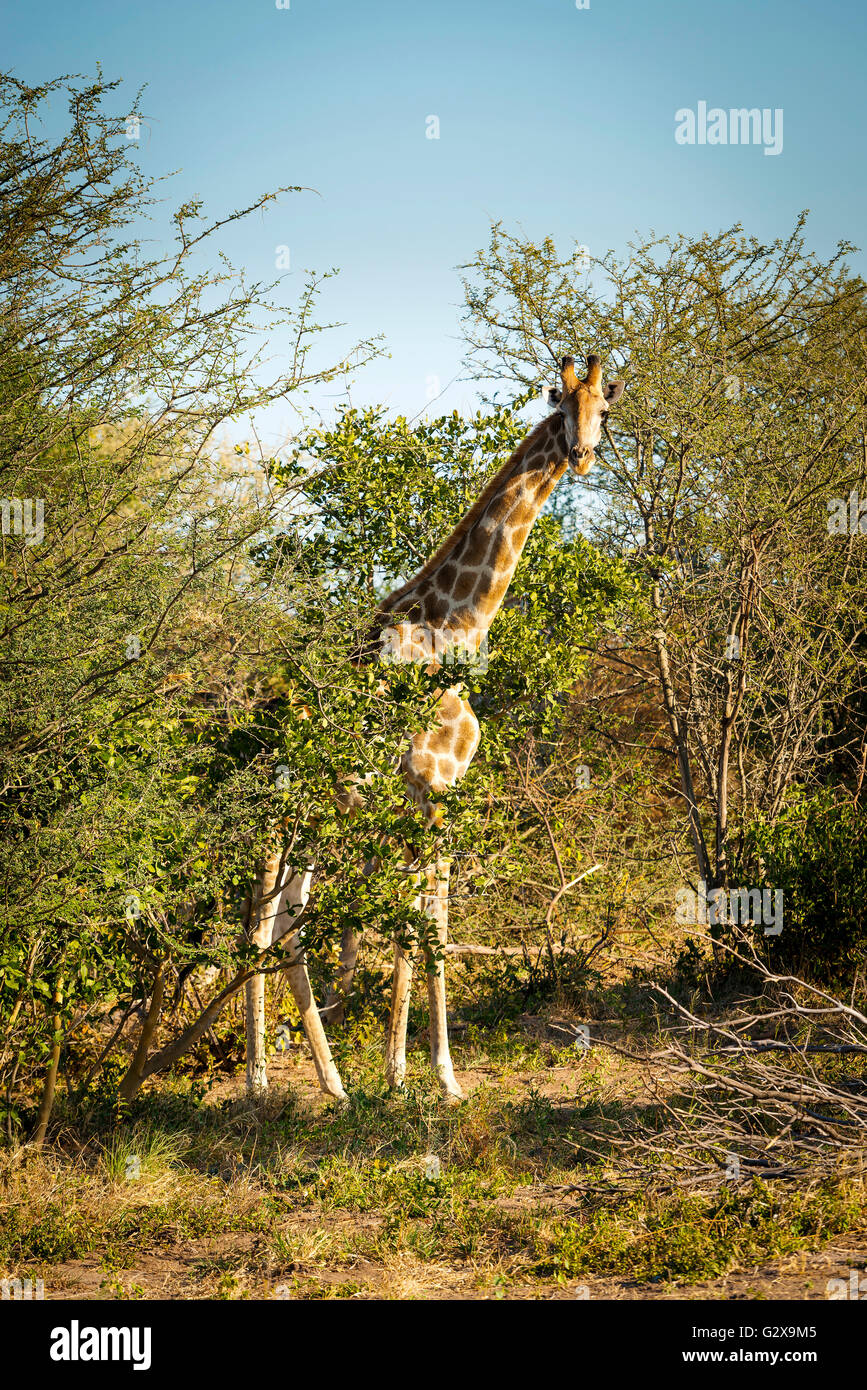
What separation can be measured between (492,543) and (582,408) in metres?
0.96

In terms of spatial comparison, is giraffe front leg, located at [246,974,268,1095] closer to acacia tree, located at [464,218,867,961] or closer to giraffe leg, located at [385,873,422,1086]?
giraffe leg, located at [385,873,422,1086]

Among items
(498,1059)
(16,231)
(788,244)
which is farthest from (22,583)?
(788,244)

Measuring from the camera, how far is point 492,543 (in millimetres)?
6676

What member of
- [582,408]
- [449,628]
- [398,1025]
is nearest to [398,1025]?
[398,1025]

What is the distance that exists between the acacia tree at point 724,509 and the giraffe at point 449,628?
5.15 ft

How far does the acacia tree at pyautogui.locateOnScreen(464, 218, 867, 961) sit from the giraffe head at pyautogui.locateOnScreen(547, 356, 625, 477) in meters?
1.64

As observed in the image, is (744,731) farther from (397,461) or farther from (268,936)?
(268,936)

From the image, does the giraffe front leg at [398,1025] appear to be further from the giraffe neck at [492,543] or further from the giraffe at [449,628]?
the giraffe neck at [492,543]

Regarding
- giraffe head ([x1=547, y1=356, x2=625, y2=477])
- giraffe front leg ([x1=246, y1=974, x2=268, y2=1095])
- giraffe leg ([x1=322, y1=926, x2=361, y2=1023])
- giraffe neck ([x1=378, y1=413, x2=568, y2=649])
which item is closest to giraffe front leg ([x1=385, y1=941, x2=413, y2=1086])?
giraffe leg ([x1=322, y1=926, x2=361, y2=1023])

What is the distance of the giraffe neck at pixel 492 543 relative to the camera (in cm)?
664

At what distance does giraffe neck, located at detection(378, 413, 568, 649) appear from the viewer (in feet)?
21.8

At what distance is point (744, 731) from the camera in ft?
28.5

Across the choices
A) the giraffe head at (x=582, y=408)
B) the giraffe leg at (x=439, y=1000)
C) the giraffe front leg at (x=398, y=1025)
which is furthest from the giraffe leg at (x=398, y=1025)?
the giraffe head at (x=582, y=408)

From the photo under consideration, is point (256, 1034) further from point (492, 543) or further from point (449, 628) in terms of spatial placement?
point (492, 543)
